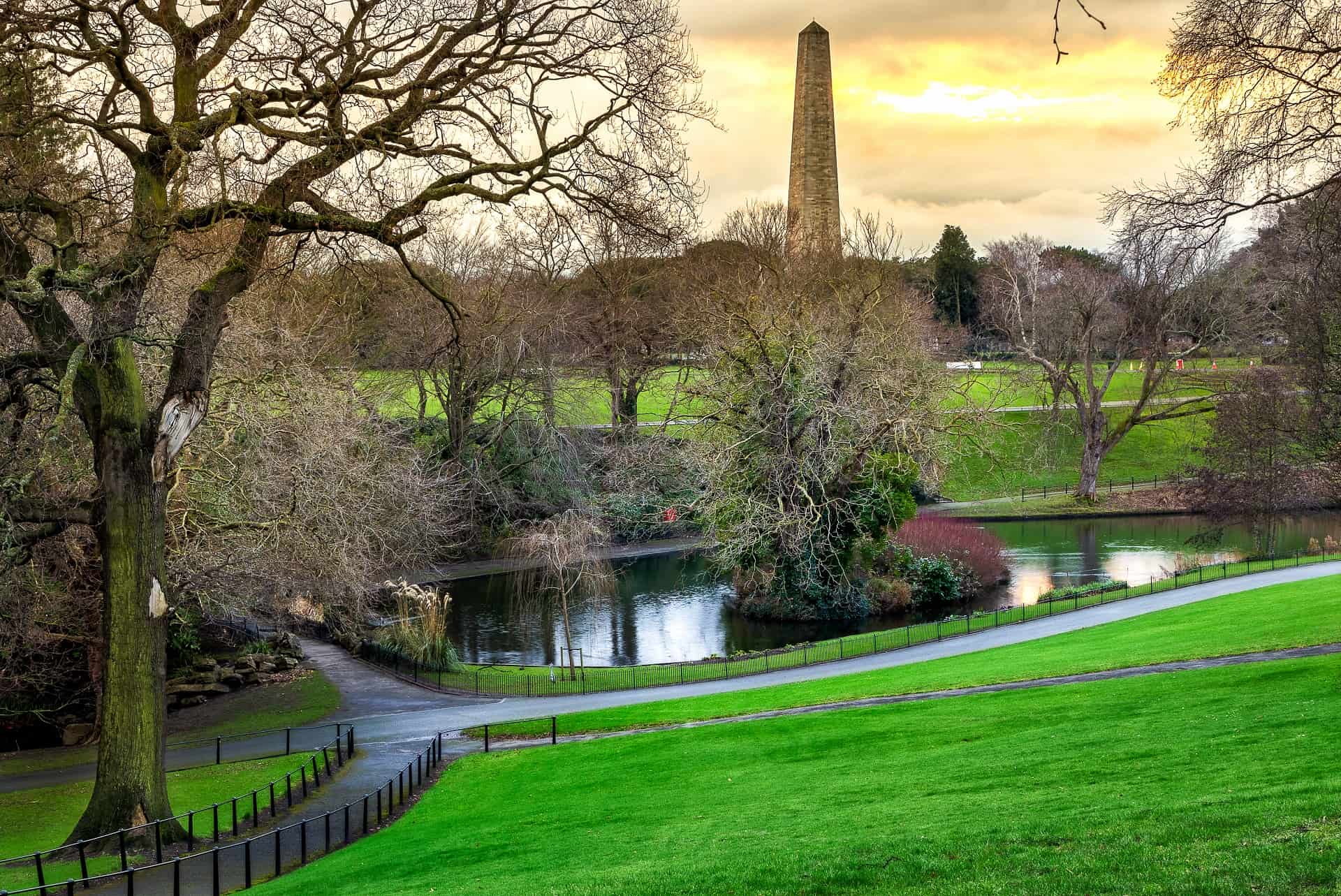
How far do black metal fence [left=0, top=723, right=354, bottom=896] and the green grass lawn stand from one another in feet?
7.24

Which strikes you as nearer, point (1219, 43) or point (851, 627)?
point (1219, 43)

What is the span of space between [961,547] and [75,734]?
3408cm

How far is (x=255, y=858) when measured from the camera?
16.8 meters

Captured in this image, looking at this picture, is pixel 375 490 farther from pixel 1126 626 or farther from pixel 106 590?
pixel 1126 626

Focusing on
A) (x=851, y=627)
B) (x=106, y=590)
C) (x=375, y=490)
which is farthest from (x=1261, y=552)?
(x=106, y=590)

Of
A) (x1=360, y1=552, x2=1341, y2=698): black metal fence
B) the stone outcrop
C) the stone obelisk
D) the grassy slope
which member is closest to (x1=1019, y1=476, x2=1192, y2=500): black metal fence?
the stone obelisk

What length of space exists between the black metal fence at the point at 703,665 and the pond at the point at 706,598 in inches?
142

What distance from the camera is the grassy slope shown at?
23.1m

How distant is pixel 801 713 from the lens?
22562 mm

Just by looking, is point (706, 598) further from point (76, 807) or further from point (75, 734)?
point (76, 807)

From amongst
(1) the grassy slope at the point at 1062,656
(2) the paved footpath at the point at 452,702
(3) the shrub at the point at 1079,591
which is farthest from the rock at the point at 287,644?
(3) the shrub at the point at 1079,591

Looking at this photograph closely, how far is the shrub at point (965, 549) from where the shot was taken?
151 ft

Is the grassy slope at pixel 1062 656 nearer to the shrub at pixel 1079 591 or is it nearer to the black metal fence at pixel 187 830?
the black metal fence at pixel 187 830

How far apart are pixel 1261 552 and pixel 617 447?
29576 millimetres
